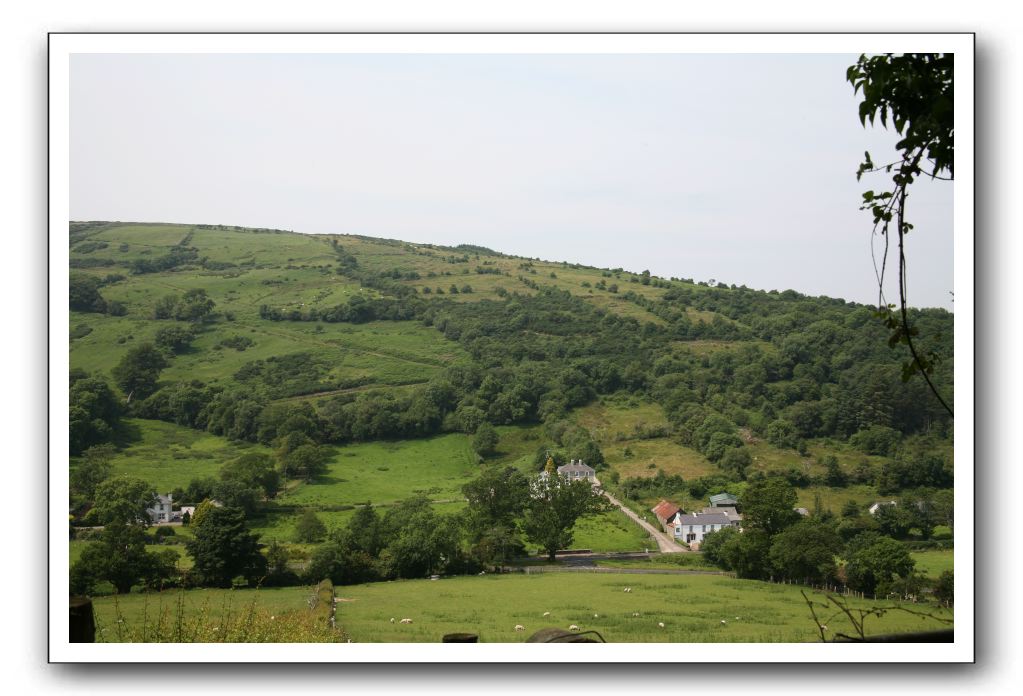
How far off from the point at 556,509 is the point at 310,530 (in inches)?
180

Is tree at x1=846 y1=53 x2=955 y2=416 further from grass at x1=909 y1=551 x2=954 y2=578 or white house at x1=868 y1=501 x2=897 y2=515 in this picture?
white house at x1=868 y1=501 x2=897 y2=515

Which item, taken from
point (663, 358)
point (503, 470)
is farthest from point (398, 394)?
point (663, 358)

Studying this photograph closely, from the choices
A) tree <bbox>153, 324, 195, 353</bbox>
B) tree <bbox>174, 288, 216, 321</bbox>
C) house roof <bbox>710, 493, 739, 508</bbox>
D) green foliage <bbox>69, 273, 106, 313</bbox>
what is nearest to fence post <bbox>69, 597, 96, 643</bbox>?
house roof <bbox>710, 493, 739, 508</bbox>

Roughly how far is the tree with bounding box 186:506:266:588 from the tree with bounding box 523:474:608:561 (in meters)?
5.10

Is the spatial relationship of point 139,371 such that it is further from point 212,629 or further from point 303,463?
point 212,629

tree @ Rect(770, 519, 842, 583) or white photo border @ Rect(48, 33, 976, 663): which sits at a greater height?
white photo border @ Rect(48, 33, 976, 663)

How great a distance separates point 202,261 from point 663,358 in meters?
18.0

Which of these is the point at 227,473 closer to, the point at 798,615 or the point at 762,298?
the point at 798,615

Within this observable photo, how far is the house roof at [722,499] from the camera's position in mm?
16609

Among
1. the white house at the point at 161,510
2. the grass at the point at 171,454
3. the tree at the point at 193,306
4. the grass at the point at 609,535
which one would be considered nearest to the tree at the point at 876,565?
the grass at the point at 609,535

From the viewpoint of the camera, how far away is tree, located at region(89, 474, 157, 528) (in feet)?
42.9

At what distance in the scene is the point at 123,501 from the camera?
13492 millimetres

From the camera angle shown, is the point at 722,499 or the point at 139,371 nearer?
the point at 722,499
